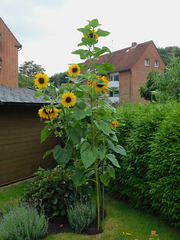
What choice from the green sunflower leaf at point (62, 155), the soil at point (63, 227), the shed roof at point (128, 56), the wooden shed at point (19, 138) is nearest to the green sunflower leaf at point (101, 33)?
the green sunflower leaf at point (62, 155)

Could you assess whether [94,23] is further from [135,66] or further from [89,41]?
[135,66]

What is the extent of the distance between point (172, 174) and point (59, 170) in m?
2.07

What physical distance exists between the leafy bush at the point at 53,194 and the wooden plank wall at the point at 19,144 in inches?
82.4

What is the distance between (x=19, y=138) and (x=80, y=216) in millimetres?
3279

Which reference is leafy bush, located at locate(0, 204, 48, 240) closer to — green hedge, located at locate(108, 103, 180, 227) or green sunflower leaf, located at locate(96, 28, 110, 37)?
green hedge, located at locate(108, 103, 180, 227)

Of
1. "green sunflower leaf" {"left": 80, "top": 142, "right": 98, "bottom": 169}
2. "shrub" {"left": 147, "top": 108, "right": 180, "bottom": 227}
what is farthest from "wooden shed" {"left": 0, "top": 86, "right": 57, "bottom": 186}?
"shrub" {"left": 147, "top": 108, "right": 180, "bottom": 227}

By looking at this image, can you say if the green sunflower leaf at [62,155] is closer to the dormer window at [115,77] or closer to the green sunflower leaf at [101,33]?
the green sunflower leaf at [101,33]

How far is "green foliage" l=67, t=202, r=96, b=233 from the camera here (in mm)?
2906

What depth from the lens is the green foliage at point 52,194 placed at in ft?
10.3

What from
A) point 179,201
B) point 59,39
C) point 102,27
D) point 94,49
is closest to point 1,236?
point 179,201

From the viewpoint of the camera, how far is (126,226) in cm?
316

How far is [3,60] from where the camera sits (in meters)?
15.0

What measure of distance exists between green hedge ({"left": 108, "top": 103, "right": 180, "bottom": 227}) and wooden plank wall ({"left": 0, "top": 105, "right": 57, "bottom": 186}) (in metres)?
2.64

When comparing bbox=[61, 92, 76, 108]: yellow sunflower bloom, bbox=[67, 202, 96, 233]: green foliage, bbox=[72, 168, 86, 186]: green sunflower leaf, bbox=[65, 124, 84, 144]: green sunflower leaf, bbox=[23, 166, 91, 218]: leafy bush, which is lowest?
bbox=[67, 202, 96, 233]: green foliage
